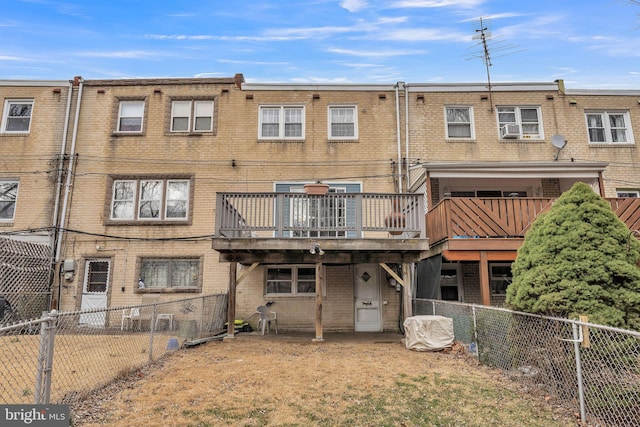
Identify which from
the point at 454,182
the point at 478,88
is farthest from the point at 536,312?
the point at 478,88

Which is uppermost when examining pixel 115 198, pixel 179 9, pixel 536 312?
pixel 179 9

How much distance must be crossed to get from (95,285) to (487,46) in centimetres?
1540

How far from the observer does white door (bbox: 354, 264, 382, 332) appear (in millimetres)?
11734

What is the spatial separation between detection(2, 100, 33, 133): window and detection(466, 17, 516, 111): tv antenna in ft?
50.6

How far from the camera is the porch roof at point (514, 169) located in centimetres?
1006

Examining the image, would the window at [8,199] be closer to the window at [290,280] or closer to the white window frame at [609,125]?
the window at [290,280]

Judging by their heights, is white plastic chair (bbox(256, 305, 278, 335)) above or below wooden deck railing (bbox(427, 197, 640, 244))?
below

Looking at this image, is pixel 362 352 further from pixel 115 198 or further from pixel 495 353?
pixel 115 198

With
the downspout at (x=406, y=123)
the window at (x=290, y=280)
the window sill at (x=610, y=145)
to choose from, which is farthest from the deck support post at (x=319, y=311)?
the window sill at (x=610, y=145)

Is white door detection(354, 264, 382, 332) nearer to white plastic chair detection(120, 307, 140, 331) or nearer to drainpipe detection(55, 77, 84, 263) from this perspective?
white plastic chair detection(120, 307, 140, 331)

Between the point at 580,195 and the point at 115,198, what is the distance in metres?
12.7

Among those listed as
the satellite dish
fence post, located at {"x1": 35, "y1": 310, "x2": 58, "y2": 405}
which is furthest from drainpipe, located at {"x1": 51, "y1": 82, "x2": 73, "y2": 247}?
the satellite dish

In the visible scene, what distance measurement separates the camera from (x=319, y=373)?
623 cm

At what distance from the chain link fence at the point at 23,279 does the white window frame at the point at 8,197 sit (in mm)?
1786
